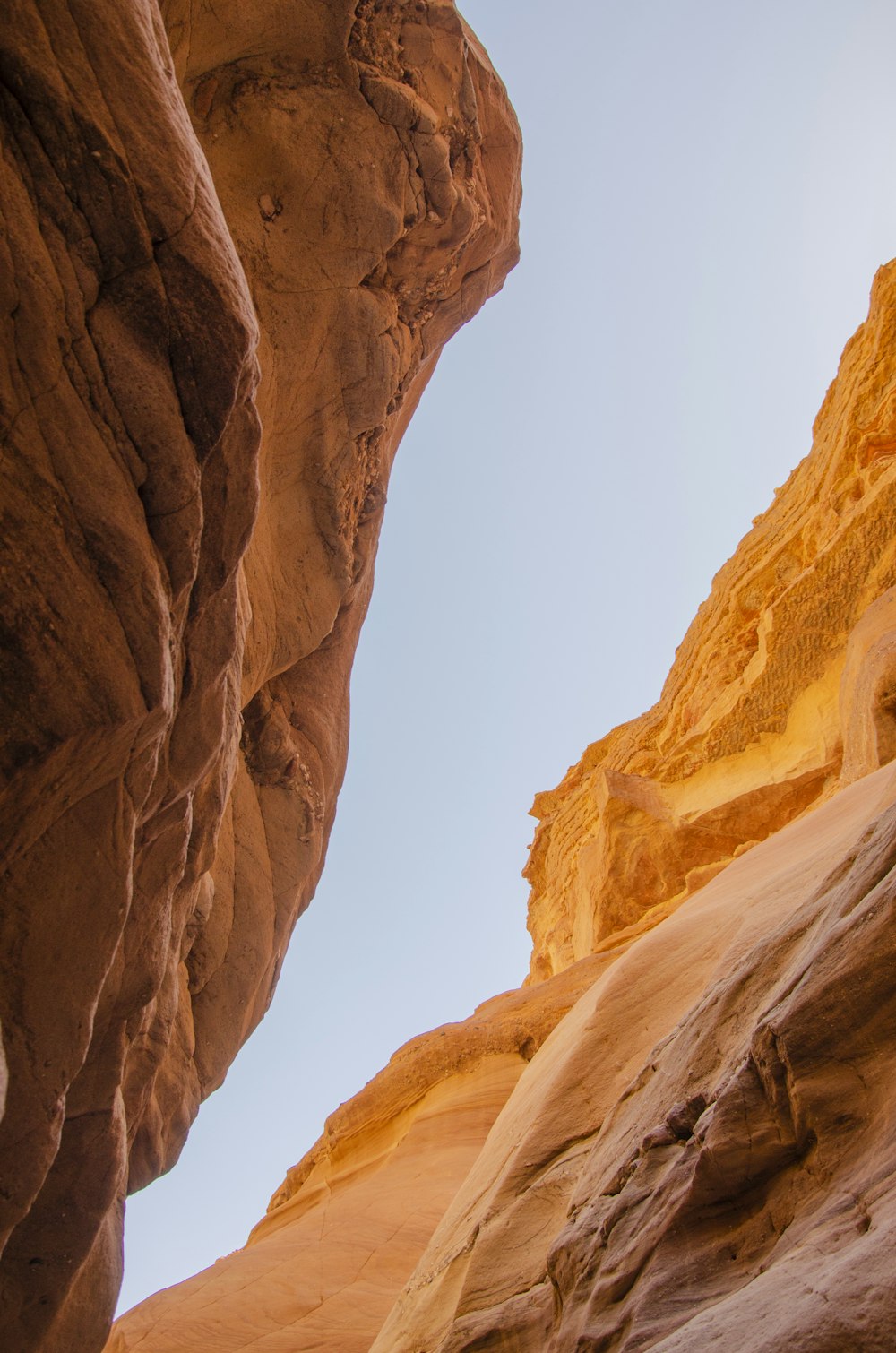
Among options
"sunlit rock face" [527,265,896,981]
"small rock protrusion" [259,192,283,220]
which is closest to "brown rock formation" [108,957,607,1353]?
"sunlit rock face" [527,265,896,981]

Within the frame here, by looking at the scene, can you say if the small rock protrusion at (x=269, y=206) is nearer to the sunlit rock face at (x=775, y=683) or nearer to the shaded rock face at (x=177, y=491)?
the shaded rock face at (x=177, y=491)

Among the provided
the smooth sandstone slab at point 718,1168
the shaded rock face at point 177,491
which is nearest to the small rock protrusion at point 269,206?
the shaded rock face at point 177,491

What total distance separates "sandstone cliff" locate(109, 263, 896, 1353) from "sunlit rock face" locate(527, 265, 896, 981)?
0.17ft

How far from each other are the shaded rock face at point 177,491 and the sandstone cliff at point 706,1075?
8.24 feet

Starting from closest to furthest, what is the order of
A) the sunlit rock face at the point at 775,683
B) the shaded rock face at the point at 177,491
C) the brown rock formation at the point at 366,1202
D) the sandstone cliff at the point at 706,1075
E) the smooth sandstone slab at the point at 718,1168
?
1. the smooth sandstone slab at the point at 718,1168
2. the sandstone cliff at the point at 706,1075
3. the shaded rock face at the point at 177,491
4. the brown rock formation at the point at 366,1202
5. the sunlit rock face at the point at 775,683

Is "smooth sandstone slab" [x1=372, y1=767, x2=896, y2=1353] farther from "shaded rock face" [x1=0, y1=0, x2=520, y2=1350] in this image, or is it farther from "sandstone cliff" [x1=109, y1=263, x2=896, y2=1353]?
"shaded rock face" [x1=0, y1=0, x2=520, y2=1350]

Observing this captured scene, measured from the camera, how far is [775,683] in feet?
47.0

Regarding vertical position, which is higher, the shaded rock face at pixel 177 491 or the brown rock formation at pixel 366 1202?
the shaded rock face at pixel 177 491

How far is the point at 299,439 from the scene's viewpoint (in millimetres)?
8688

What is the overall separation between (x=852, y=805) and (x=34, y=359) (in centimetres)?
699

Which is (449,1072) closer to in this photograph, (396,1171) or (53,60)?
(396,1171)

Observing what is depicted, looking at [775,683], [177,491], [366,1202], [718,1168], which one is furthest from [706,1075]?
[775,683]

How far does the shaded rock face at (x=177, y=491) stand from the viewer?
439 centimetres

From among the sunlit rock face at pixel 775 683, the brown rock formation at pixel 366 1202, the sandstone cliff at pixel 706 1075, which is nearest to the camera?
the sandstone cliff at pixel 706 1075
